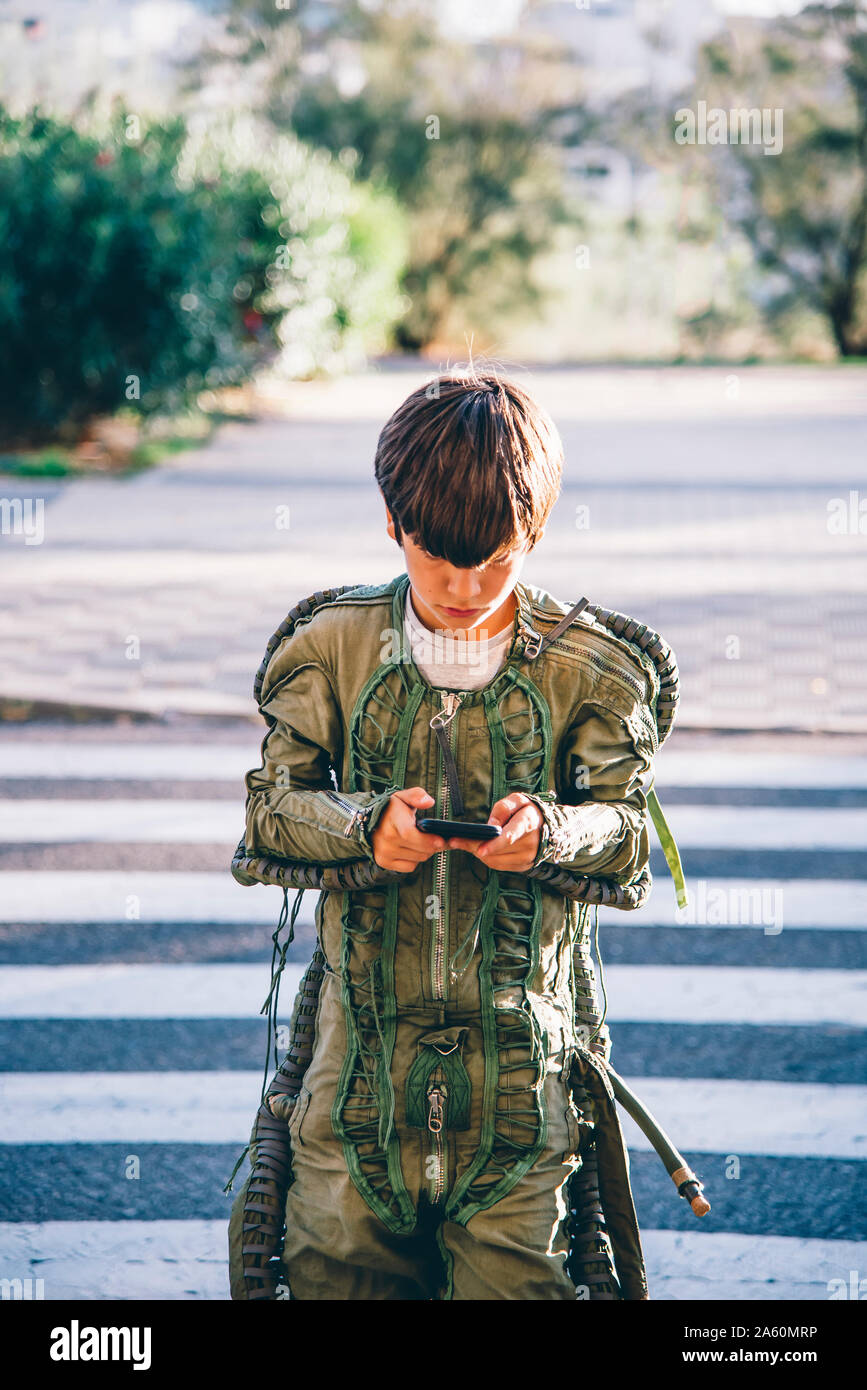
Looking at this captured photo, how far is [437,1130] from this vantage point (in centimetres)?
218

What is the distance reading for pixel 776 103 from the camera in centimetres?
2853

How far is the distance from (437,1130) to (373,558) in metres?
8.48

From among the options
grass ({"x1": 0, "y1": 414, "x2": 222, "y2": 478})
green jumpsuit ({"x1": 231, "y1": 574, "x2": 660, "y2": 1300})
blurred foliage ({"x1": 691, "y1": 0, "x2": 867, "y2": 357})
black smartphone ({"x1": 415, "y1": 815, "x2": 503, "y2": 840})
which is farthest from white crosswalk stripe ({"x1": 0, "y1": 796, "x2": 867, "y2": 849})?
blurred foliage ({"x1": 691, "y1": 0, "x2": 867, "y2": 357})

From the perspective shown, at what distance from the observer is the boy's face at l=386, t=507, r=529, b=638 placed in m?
2.10

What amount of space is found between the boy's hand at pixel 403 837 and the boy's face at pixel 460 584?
25 cm

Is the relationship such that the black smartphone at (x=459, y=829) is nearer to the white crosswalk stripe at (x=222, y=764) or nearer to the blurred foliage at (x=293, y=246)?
the white crosswalk stripe at (x=222, y=764)

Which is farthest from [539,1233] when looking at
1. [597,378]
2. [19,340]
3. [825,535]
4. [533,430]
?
[597,378]

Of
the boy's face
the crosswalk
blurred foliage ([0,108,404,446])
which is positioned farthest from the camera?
blurred foliage ([0,108,404,446])

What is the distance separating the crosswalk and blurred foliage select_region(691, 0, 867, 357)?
74.5 ft

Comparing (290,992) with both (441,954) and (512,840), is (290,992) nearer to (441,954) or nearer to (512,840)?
(441,954)

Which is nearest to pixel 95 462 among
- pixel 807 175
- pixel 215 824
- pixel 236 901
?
pixel 215 824

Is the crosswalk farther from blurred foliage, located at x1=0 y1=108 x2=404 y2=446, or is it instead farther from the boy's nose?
blurred foliage, located at x1=0 y1=108 x2=404 y2=446

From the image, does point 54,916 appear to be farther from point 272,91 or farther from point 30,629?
point 272,91
